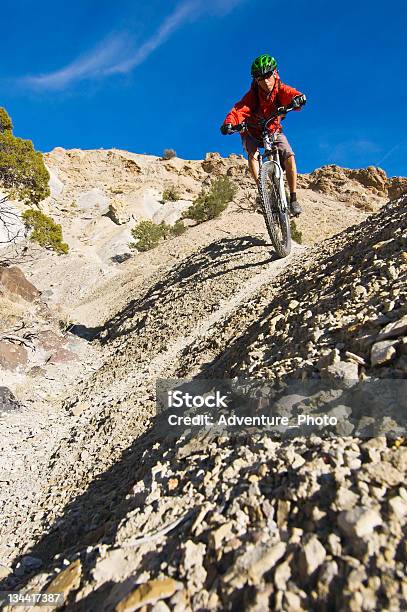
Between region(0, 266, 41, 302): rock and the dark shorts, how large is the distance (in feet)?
28.5

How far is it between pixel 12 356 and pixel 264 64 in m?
7.14

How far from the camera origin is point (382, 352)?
2496mm

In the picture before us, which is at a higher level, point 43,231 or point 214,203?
point 214,203

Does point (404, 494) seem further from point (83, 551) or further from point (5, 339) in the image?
point (5, 339)

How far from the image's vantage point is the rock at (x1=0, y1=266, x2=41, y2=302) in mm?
12219

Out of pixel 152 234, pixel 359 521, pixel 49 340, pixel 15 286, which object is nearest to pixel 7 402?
pixel 49 340

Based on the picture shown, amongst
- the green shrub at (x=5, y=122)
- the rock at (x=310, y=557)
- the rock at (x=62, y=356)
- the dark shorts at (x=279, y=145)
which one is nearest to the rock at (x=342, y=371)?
the rock at (x=310, y=557)

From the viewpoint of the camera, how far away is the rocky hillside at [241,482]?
4.97 feet

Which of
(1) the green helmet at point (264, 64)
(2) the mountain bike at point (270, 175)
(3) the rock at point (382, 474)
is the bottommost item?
(3) the rock at point (382, 474)

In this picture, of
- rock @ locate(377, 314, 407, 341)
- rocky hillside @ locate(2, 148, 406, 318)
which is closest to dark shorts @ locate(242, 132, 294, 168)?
rock @ locate(377, 314, 407, 341)

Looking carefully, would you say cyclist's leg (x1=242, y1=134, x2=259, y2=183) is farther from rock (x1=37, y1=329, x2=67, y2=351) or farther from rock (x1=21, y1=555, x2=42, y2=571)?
rock (x1=21, y1=555, x2=42, y2=571)

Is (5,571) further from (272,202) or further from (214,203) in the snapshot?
(214,203)

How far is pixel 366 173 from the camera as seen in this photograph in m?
30.2

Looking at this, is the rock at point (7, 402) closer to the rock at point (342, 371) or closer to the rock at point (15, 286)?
the rock at point (342, 371)
